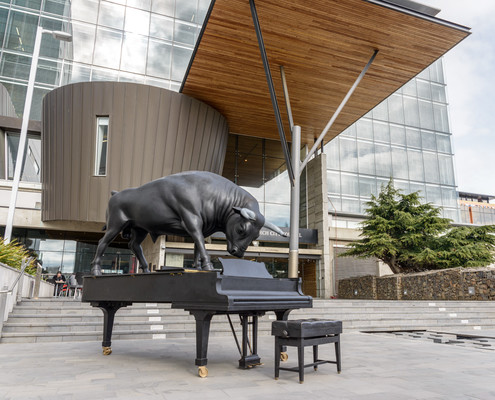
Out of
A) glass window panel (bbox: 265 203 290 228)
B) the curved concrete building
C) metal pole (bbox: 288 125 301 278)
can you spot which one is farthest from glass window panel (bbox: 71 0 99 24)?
metal pole (bbox: 288 125 301 278)

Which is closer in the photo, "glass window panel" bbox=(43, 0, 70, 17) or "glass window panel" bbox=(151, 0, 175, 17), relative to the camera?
"glass window panel" bbox=(43, 0, 70, 17)

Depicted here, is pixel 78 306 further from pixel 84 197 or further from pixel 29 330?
pixel 84 197

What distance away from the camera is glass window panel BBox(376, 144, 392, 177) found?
1287 inches

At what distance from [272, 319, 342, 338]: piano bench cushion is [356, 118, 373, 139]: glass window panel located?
30.6m

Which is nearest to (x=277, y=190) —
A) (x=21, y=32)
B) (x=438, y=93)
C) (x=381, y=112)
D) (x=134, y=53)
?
(x=134, y=53)

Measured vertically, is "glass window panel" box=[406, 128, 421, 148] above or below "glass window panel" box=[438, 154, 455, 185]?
above

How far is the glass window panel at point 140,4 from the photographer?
28891 millimetres

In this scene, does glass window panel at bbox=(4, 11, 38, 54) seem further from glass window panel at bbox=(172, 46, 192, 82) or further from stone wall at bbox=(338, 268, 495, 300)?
stone wall at bbox=(338, 268, 495, 300)

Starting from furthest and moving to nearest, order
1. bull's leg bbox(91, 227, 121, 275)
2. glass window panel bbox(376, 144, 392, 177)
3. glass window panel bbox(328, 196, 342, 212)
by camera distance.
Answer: glass window panel bbox(376, 144, 392, 177) < glass window panel bbox(328, 196, 342, 212) < bull's leg bbox(91, 227, 121, 275)

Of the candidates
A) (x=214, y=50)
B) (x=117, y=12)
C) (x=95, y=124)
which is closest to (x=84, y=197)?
(x=95, y=124)

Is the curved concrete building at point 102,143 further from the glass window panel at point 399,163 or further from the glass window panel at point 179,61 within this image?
the glass window panel at point 399,163

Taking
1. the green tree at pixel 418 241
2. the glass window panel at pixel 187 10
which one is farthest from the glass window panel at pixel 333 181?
the glass window panel at pixel 187 10

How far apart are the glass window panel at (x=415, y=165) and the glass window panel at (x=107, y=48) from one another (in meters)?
24.8

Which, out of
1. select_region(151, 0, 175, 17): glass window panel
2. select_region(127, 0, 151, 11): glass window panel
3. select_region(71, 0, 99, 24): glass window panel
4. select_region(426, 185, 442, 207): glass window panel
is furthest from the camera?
select_region(426, 185, 442, 207): glass window panel
